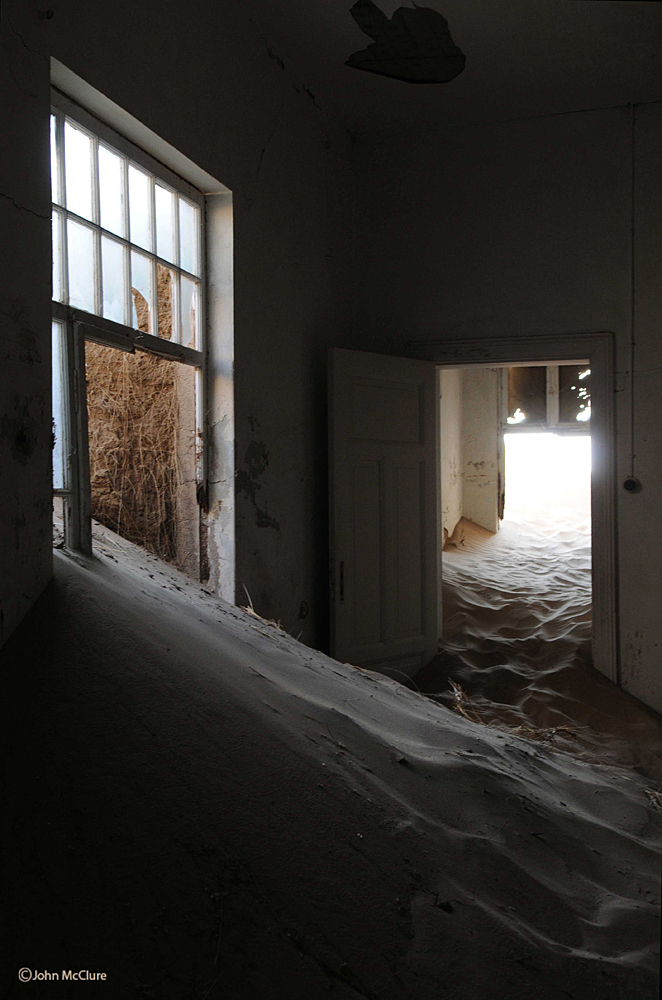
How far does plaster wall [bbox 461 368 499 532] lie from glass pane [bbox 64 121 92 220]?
618 cm

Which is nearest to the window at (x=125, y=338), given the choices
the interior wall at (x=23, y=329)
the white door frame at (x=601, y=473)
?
the interior wall at (x=23, y=329)

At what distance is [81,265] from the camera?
94.4 inches

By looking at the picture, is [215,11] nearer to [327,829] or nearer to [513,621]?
[327,829]

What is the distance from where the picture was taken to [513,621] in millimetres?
4977

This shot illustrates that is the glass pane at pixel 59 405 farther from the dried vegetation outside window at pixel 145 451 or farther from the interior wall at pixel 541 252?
the interior wall at pixel 541 252

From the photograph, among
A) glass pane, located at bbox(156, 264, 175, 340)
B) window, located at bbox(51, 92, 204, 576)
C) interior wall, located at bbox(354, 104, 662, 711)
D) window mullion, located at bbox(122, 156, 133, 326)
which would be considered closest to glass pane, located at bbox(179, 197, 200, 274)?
window, located at bbox(51, 92, 204, 576)

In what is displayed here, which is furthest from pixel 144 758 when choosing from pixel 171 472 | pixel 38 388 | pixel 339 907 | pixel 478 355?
pixel 478 355

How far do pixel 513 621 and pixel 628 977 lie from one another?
3914 mm

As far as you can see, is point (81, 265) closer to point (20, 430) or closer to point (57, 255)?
point (57, 255)

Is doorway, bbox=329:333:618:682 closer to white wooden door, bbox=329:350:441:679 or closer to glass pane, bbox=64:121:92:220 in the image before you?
white wooden door, bbox=329:350:441:679

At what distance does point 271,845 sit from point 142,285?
7.18 ft

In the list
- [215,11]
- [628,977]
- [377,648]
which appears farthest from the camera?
[377,648]

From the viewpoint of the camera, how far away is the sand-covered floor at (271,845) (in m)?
1.09

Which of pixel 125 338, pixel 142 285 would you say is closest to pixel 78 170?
pixel 142 285
